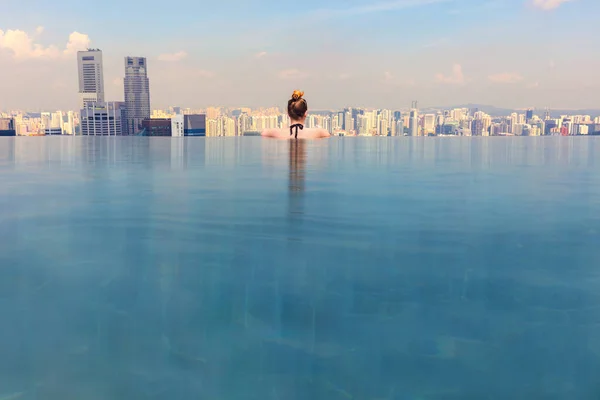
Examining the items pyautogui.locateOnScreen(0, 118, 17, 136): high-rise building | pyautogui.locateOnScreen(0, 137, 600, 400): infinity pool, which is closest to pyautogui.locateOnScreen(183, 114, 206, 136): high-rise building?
pyautogui.locateOnScreen(0, 118, 17, 136): high-rise building

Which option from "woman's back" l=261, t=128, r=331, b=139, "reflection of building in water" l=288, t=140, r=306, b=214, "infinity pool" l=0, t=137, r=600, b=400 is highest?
"woman's back" l=261, t=128, r=331, b=139

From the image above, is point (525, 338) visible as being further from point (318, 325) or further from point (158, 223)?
point (158, 223)

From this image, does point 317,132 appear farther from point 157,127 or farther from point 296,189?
point 157,127

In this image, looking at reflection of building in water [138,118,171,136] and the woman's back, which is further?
reflection of building in water [138,118,171,136]

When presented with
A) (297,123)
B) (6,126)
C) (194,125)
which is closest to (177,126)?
(194,125)

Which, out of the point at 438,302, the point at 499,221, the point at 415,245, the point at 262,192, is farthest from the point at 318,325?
the point at 262,192

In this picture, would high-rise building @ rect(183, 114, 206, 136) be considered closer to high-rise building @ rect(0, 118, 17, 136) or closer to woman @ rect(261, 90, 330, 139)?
high-rise building @ rect(0, 118, 17, 136)
